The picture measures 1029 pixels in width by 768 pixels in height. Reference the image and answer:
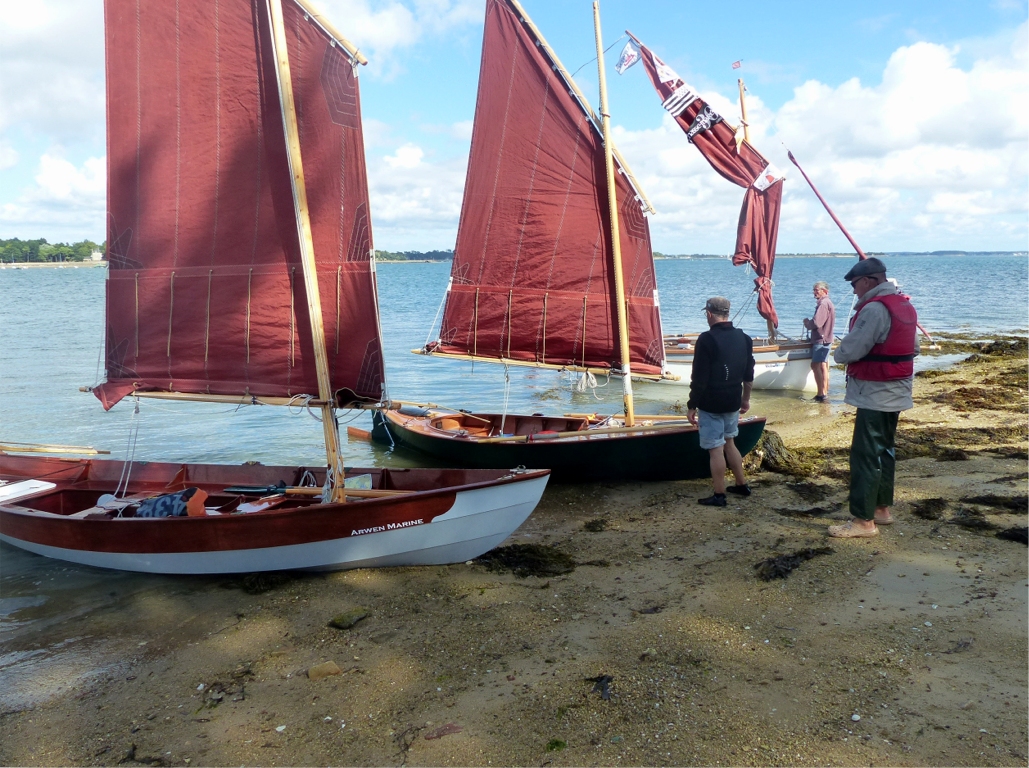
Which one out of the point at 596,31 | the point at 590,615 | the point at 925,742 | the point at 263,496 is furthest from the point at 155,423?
the point at 925,742

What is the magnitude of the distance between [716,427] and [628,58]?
5774mm

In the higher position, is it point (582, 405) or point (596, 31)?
point (596, 31)

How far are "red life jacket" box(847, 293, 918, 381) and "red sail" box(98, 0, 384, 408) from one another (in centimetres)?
425

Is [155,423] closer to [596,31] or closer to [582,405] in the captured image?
[582,405]

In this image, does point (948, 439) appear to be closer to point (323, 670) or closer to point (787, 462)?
point (787, 462)

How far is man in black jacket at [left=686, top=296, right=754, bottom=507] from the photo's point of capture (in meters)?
7.30

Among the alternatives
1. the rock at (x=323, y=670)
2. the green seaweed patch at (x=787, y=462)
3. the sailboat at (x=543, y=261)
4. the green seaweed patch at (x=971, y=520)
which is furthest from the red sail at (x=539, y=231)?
the rock at (x=323, y=670)

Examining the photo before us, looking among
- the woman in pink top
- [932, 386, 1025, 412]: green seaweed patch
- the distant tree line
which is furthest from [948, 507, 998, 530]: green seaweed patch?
the distant tree line

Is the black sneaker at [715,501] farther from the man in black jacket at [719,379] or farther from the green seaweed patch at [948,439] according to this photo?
the green seaweed patch at [948,439]

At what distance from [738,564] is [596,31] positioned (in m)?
7.12

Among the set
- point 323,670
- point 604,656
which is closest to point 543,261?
point 604,656

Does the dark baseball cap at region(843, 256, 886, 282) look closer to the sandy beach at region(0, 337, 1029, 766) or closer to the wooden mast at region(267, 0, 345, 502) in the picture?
the sandy beach at region(0, 337, 1029, 766)

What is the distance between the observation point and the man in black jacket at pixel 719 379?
287 inches

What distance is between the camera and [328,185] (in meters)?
6.70
